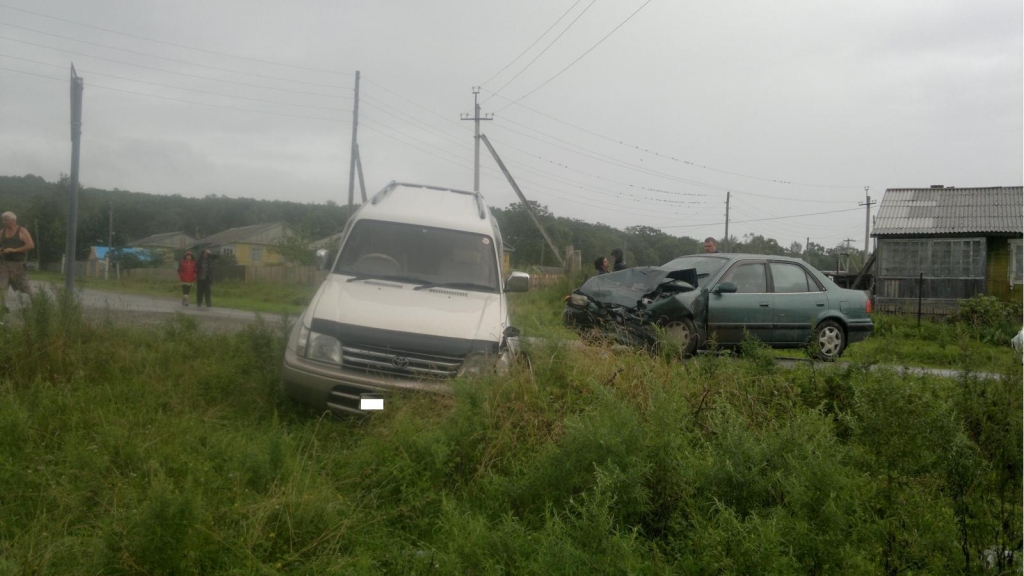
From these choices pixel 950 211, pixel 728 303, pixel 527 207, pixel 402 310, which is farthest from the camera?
pixel 950 211

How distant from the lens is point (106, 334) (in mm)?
8312

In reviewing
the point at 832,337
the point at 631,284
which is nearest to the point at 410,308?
the point at 631,284

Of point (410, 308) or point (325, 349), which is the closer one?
point (325, 349)

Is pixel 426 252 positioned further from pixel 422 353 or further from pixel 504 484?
pixel 504 484

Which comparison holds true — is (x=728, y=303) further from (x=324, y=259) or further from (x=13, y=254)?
(x=13, y=254)

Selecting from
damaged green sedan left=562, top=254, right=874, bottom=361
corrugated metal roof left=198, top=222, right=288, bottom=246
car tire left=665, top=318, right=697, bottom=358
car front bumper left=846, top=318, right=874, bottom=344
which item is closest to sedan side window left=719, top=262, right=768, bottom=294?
damaged green sedan left=562, top=254, right=874, bottom=361

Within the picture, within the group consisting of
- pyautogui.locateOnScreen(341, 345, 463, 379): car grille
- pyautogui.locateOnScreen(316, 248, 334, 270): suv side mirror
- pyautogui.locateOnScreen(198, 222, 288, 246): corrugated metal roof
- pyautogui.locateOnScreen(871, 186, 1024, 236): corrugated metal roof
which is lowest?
pyautogui.locateOnScreen(341, 345, 463, 379): car grille

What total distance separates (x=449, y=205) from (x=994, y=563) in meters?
6.27

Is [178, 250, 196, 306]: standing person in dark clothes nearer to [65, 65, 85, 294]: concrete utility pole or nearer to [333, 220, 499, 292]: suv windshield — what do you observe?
[65, 65, 85, 294]: concrete utility pole

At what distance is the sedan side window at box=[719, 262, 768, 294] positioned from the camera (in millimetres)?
10094

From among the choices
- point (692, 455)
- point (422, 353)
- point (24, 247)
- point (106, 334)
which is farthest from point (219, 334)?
point (692, 455)

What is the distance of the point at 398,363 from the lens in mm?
6270

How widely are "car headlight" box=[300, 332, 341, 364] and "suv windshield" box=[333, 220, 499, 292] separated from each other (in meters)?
1.30

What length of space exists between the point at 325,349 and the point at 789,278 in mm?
6893
